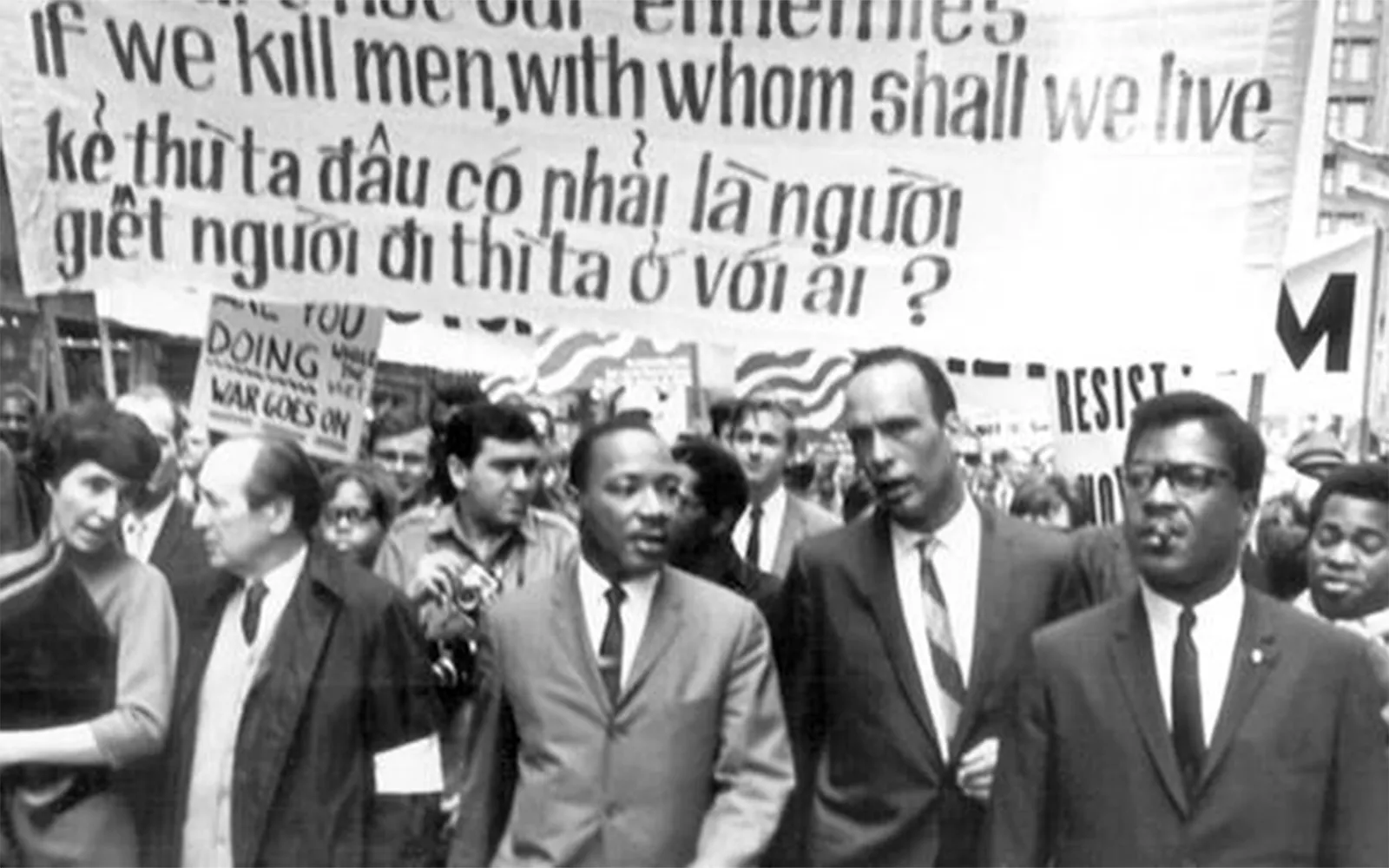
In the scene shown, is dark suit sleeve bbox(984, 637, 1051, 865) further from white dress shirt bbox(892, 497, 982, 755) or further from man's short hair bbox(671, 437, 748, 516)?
man's short hair bbox(671, 437, 748, 516)

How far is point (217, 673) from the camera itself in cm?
750

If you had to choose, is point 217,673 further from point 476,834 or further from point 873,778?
point 873,778

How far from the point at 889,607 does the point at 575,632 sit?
0.71m

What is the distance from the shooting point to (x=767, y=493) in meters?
10.6

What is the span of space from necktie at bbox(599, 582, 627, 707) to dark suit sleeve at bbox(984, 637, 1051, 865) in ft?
3.27

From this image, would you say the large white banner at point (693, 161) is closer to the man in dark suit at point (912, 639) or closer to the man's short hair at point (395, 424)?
the man in dark suit at point (912, 639)

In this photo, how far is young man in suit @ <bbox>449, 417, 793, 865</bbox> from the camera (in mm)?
7020

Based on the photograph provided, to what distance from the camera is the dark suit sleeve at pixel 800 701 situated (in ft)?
24.3

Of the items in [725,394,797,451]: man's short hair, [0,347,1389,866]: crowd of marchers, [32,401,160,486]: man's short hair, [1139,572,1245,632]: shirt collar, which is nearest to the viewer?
[1139,572,1245,632]: shirt collar

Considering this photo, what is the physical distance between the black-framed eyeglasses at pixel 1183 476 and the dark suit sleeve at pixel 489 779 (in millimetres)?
1580

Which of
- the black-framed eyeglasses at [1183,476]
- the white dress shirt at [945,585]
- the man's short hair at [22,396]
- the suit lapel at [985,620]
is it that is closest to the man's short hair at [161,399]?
the man's short hair at [22,396]

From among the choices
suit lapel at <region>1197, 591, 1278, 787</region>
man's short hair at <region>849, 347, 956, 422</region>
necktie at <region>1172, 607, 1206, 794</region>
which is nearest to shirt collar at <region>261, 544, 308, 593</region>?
man's short hair at <region>849, 347, 956, 422</region>

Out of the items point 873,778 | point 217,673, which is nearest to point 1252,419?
point 873,778

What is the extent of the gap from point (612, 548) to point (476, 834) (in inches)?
27.1
